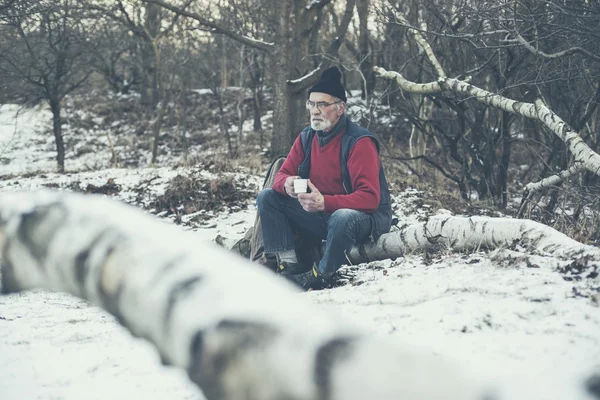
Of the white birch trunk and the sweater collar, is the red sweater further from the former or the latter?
the white birch trunk

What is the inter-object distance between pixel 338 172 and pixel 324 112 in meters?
0.49

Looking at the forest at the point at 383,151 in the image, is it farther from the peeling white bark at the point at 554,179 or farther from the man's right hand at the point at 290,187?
the man's right hand at the point at 290,187

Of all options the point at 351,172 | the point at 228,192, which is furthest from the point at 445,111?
the point at 351,172

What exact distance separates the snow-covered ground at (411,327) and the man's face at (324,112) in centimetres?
118

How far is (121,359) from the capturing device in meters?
2.42

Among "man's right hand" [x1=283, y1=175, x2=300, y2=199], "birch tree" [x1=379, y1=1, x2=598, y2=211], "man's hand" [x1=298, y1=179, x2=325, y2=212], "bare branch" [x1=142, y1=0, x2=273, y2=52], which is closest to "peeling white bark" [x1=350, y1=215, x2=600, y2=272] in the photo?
"man's hand" [x1=298, y1=179, x2=325, y2=212]

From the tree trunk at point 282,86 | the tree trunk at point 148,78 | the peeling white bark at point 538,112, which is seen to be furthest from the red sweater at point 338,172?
the tree trunk at point 148,78

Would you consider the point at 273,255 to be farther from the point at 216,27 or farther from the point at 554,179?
the point at 216,27

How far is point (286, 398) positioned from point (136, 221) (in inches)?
17.4

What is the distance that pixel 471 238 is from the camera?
3881 mm

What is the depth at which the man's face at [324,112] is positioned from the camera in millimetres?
4168

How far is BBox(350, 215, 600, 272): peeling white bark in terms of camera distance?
11.3 ft

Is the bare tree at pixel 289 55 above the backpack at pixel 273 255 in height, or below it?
above

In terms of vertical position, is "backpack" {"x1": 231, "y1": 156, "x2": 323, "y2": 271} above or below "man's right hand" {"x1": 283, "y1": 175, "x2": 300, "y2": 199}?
below
